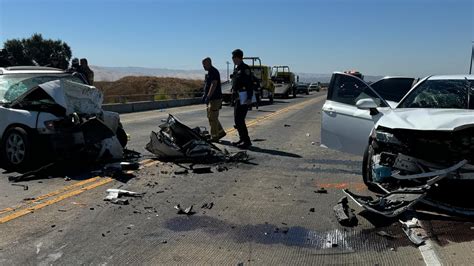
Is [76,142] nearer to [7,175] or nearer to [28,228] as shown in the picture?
[7,175]

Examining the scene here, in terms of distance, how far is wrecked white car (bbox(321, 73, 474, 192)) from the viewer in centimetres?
553

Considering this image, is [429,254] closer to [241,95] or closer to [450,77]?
[450,77]

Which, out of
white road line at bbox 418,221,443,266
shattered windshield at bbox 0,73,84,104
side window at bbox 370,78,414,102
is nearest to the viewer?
white road line at bbox 418,221,443,266

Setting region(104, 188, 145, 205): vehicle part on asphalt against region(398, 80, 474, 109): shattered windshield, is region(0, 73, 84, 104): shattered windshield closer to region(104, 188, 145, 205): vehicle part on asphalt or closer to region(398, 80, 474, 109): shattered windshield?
region(104, 188, 145, 205): vehicle part on asphalt

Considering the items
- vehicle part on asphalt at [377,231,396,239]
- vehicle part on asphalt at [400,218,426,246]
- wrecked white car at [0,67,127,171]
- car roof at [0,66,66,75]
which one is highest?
car roof at [0,66,66,75]

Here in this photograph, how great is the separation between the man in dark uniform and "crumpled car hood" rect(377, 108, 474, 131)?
4.80 meters

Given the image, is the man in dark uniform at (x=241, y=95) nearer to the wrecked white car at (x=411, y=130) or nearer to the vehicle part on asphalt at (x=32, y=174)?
the wrecked white car at (x=411, y=130)

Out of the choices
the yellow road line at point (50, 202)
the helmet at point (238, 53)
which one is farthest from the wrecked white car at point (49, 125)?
the helmet at point (238, 53)

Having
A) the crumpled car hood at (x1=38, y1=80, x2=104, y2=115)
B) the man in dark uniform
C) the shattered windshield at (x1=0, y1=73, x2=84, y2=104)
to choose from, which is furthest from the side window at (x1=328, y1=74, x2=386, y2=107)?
the shattered windshield at (x1=0, y1=73, x2=84, y2=104)

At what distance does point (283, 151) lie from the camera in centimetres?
1065

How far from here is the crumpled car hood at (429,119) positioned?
220 inches

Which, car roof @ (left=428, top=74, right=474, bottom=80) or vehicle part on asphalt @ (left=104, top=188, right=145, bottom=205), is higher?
car roof @ (left=428, top=74, right=474, bottom=80)

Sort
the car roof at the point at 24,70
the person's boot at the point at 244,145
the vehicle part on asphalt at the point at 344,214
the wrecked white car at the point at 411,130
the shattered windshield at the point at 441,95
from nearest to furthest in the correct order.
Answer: the vehicle part on asphalt at the point at 344,214
the wrecked white car at the point at 411,130
the shattered windshield at the point at 441,95
the car roof at the point at 24,70
the person's boot at the point at 244,145

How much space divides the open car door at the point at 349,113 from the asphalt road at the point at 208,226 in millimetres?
568
